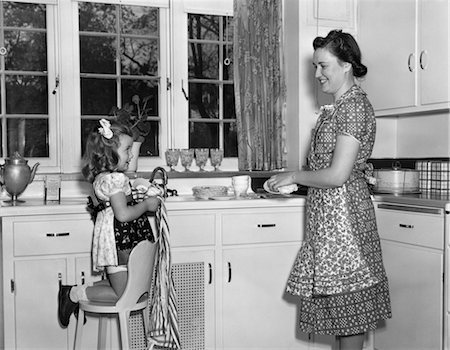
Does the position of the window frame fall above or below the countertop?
above

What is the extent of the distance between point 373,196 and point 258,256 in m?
0.70

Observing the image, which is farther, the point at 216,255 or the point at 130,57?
the point at 130,57

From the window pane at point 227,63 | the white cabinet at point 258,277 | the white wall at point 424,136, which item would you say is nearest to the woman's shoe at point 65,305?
the white cabinet at point 258,277

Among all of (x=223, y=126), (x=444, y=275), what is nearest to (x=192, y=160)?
(x=223, y=126)

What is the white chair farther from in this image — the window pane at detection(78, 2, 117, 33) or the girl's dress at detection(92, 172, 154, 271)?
the window pane at detection(78, 2, 117, 33)

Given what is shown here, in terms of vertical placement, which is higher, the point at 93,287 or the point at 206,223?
the point at 206,223

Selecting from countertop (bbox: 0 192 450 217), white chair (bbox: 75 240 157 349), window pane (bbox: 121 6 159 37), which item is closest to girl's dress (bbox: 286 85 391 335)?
countertop (bbox: 0 192 450 217)

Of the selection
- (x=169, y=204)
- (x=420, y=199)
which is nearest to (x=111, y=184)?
(x=169, y=204)

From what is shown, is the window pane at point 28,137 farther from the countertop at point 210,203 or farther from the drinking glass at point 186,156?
the drinking glass at point 186,156

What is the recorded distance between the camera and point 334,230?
2531 millimetres

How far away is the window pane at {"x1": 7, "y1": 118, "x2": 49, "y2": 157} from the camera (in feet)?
11.5

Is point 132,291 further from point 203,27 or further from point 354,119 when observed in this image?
point 203,27

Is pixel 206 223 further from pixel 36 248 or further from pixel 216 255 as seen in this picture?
pixel 36 248

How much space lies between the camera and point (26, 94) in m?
3.53
